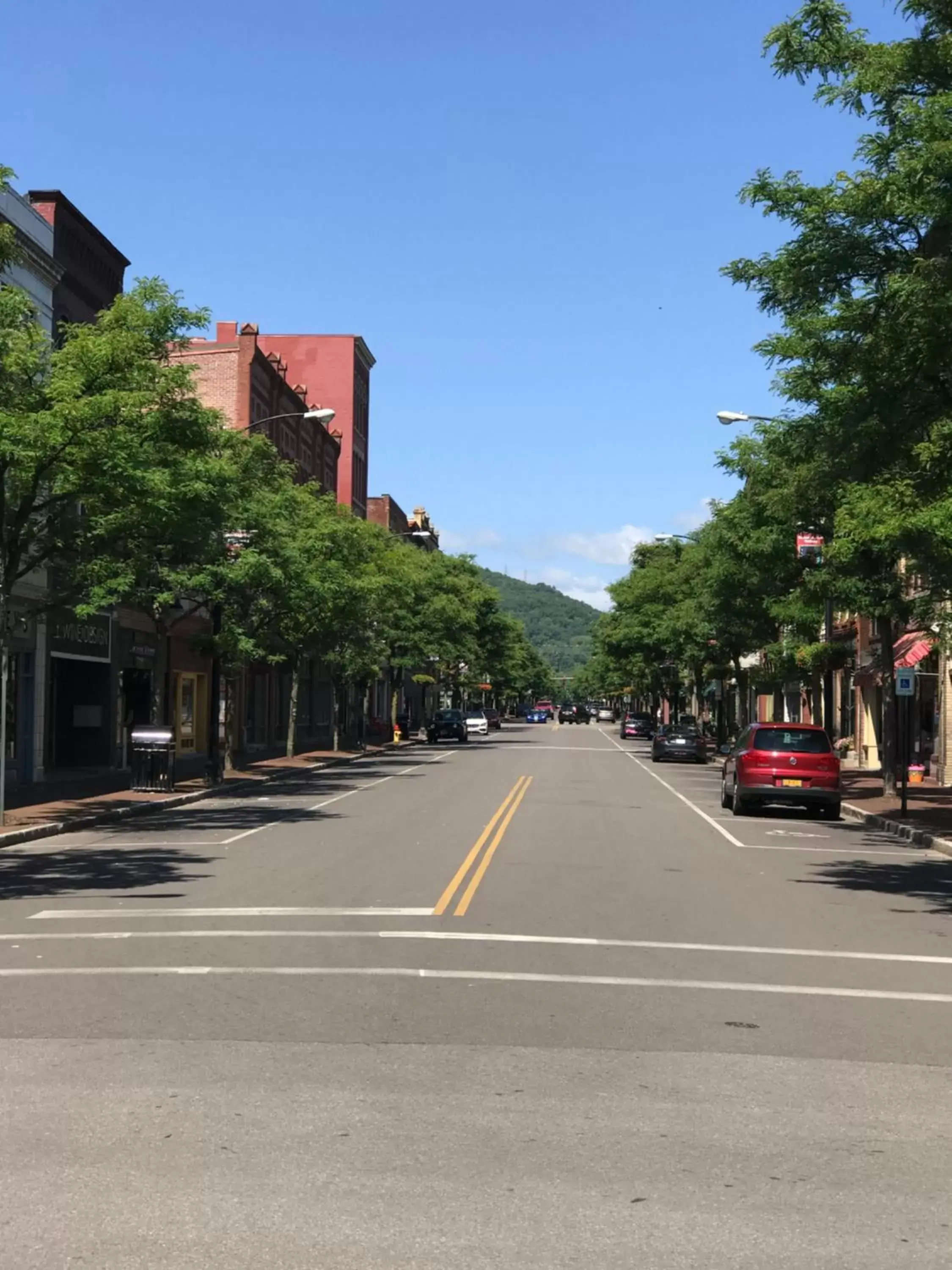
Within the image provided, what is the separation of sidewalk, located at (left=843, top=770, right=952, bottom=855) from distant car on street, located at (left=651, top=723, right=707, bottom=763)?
37.9 feet

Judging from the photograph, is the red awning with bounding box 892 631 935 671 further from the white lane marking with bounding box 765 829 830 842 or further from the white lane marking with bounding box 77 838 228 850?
the white lane marking with bounding box 77 838 228 850

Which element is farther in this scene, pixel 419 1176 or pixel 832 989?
pixel 832 989

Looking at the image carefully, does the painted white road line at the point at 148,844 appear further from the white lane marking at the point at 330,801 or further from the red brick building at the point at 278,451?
the red brick building at the point at 278,451

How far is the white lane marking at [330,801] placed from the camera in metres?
20.7

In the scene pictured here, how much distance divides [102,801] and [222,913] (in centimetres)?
1352

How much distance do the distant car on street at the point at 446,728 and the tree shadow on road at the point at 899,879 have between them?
5091cm

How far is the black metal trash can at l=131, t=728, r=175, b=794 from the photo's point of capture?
28.1 meters

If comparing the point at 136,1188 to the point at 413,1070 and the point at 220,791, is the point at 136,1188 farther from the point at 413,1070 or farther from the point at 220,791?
the point at 220,791

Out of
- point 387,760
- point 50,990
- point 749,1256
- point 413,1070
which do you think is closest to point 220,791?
point 387,760

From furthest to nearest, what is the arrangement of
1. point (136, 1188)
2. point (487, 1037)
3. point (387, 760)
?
point (387, 760) < point (487, 1037) < point (136, 1188)

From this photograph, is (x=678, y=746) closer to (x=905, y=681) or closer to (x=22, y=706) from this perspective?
(x=905, y=681)

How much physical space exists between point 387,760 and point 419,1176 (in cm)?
4312

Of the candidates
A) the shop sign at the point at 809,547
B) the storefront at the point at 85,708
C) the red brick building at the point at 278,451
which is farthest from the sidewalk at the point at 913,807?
the storefront at the point at 85,708

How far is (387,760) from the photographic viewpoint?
159ft
